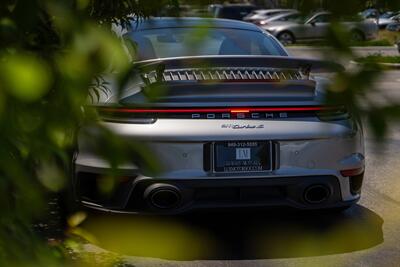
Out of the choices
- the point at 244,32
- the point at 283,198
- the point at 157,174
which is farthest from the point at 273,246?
the point at 157,174

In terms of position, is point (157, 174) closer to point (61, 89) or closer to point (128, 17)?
point (61, 89)

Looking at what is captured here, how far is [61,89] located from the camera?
1.07m

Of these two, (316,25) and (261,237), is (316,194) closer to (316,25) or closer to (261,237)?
(261,237)

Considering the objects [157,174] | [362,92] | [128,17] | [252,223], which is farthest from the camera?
[252,223]

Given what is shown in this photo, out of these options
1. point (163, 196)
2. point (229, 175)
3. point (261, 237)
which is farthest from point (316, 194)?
point (163, 196)

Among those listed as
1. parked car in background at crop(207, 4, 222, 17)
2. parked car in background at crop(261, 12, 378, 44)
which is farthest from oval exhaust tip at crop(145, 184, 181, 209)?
parked car in background at crop(261, 12, 378, 44)

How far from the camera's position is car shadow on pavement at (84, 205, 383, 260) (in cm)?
491

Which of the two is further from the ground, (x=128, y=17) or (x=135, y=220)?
(x=128, y=17)

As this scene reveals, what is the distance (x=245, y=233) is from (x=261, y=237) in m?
0.12

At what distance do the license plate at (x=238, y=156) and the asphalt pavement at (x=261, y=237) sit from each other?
1.23ft

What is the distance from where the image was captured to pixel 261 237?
529 centimetres

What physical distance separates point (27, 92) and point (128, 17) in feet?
6.13

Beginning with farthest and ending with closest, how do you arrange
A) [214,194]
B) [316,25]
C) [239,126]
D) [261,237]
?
[261,237]
[214,194]
[239,126]
[316,25]

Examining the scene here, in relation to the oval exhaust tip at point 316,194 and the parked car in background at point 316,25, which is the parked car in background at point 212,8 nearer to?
the parked car in background at point 316,25
